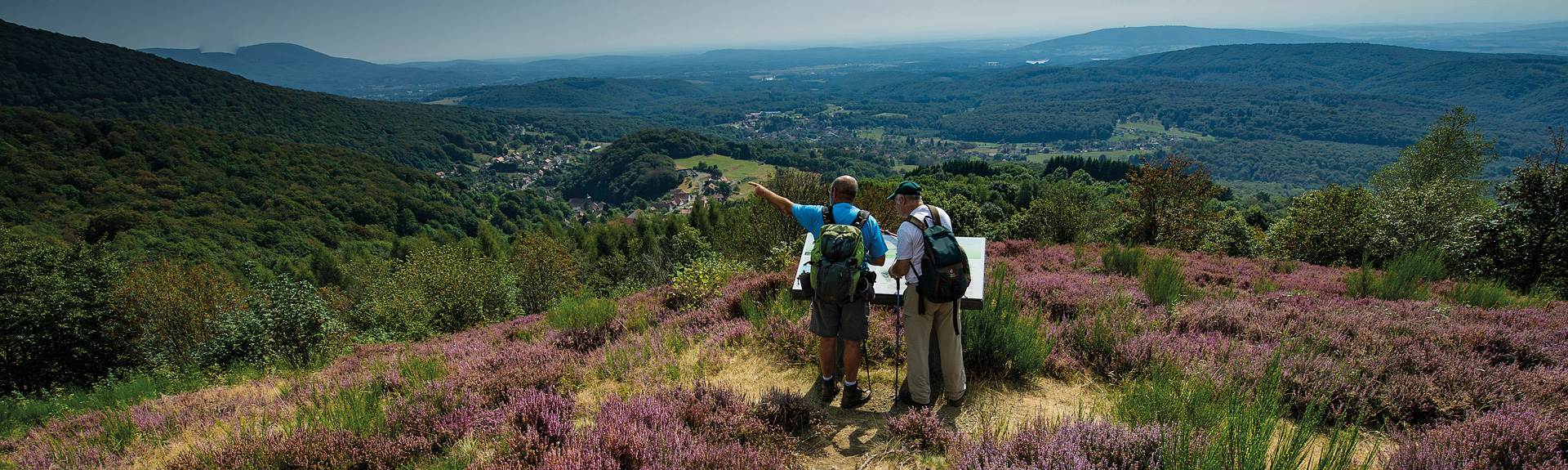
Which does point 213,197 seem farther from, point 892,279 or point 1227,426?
point 1227,426

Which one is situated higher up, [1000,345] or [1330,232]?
[1000,345]

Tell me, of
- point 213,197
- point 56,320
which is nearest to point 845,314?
point 56,320

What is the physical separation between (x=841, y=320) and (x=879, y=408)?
0.88 meters

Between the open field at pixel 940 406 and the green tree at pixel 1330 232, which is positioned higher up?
the open field at pixel 940 406

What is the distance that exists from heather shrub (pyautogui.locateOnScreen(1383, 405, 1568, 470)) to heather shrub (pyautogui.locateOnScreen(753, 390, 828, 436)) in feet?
11.0

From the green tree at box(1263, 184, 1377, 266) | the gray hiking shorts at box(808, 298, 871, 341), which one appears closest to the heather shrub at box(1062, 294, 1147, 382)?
the gray hiking shorts at box(808, 298, 871, 341)

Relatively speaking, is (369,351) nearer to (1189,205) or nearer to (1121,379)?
(1121,379)

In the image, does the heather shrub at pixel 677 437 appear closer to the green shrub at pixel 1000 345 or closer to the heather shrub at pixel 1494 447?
the green shrub at pixel 1000 345

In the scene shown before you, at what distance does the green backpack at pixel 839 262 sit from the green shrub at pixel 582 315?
4040mm

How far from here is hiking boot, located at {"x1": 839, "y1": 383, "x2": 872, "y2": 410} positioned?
15.1 ft

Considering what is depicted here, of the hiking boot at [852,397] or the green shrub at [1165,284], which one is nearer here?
the hiking boot at [852,397]

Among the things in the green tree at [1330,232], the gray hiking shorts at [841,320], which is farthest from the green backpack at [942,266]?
the green tree at [1330,232]

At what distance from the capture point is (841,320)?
4.45 m

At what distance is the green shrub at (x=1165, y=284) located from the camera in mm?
7117
